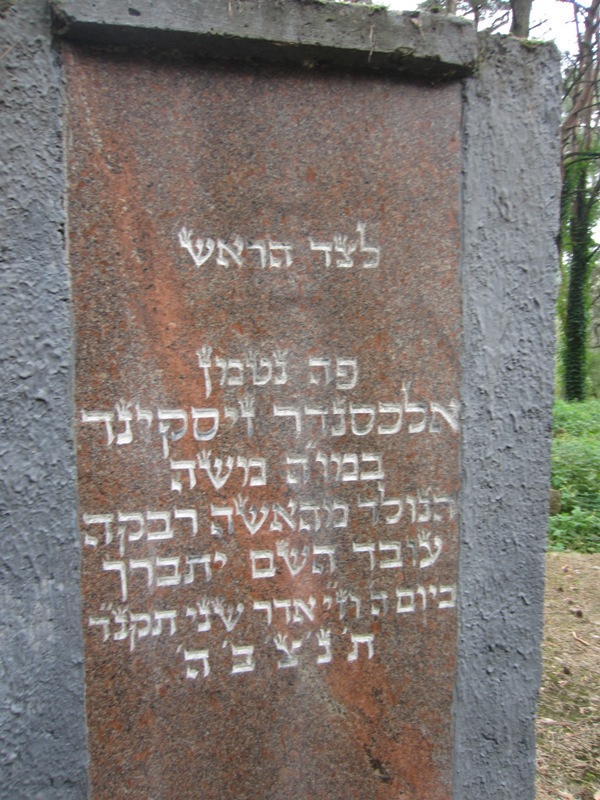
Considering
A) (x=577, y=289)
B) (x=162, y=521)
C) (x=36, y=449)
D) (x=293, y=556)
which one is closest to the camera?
(x=36, y=449)

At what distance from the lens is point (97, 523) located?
1742 mm

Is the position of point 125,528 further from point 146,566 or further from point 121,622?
point 121,622

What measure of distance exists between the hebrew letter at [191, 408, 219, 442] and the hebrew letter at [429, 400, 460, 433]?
→ 2.00ft

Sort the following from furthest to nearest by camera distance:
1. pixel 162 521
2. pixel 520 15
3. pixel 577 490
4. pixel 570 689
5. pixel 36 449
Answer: pixel 520 15, pixel 577 490, pixel 570 689, pixel 162 521, pixel 36 449

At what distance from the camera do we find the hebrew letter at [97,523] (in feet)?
5.70

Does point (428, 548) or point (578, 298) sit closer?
point (428, 548)

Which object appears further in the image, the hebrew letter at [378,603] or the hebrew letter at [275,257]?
the hebrew letter at [378,603]

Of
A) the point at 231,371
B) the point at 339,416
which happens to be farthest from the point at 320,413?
the point at 231,371

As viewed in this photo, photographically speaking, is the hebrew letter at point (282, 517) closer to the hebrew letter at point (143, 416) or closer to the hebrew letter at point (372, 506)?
the hebrew letter at point (372, 506)

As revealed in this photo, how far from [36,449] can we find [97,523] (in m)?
A: 0.24

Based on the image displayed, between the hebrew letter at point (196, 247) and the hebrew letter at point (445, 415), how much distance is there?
747 mm

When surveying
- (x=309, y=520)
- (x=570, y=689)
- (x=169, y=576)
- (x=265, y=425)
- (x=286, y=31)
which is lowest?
(x=570, y=689)

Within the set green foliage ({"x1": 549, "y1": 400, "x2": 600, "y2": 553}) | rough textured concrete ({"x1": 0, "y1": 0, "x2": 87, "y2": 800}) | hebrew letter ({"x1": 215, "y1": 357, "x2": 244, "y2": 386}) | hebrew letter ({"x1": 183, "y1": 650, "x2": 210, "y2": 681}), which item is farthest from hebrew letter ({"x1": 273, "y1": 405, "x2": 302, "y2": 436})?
green foliage ({"x1": 549, "y1": 400, "x2": 600, "y2": 553})

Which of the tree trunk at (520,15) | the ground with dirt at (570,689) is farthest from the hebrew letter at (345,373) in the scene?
the tree trunk at (520,15)
